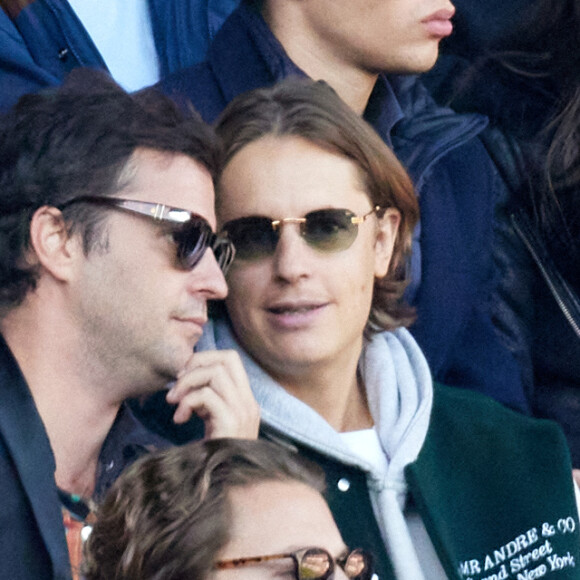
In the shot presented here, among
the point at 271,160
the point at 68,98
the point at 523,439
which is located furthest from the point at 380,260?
the point at 68,98

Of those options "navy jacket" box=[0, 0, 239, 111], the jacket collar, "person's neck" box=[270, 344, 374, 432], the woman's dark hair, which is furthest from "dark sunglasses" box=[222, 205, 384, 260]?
the woman's dark hair

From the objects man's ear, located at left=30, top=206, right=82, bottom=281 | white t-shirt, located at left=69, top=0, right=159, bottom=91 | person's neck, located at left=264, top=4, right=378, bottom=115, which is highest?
white t-shirt, located at left=69, top=0, right=159, bottom=91

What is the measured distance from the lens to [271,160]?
1.94m

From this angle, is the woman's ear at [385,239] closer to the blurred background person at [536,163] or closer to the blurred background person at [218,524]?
the blurred background person at [536,163]

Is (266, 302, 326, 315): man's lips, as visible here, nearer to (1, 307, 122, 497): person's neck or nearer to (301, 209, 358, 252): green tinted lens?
(301, 209, 358, 252): green tinted lens

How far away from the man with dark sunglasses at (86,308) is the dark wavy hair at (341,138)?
193mm

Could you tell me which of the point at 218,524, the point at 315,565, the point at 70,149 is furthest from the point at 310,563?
the point at 70,149

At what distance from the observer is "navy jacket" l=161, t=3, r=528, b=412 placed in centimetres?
205

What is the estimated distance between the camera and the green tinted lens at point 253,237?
1890mm

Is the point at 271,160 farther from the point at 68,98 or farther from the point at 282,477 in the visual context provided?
the point at 282,477

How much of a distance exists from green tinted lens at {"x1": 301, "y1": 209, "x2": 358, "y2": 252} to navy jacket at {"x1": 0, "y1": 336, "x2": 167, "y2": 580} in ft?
1.69

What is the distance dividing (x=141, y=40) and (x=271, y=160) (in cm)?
31

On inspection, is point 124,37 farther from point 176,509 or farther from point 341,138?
point 176,509

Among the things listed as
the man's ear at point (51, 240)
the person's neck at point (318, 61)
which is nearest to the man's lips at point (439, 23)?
the person's neck at point (318, 61)
